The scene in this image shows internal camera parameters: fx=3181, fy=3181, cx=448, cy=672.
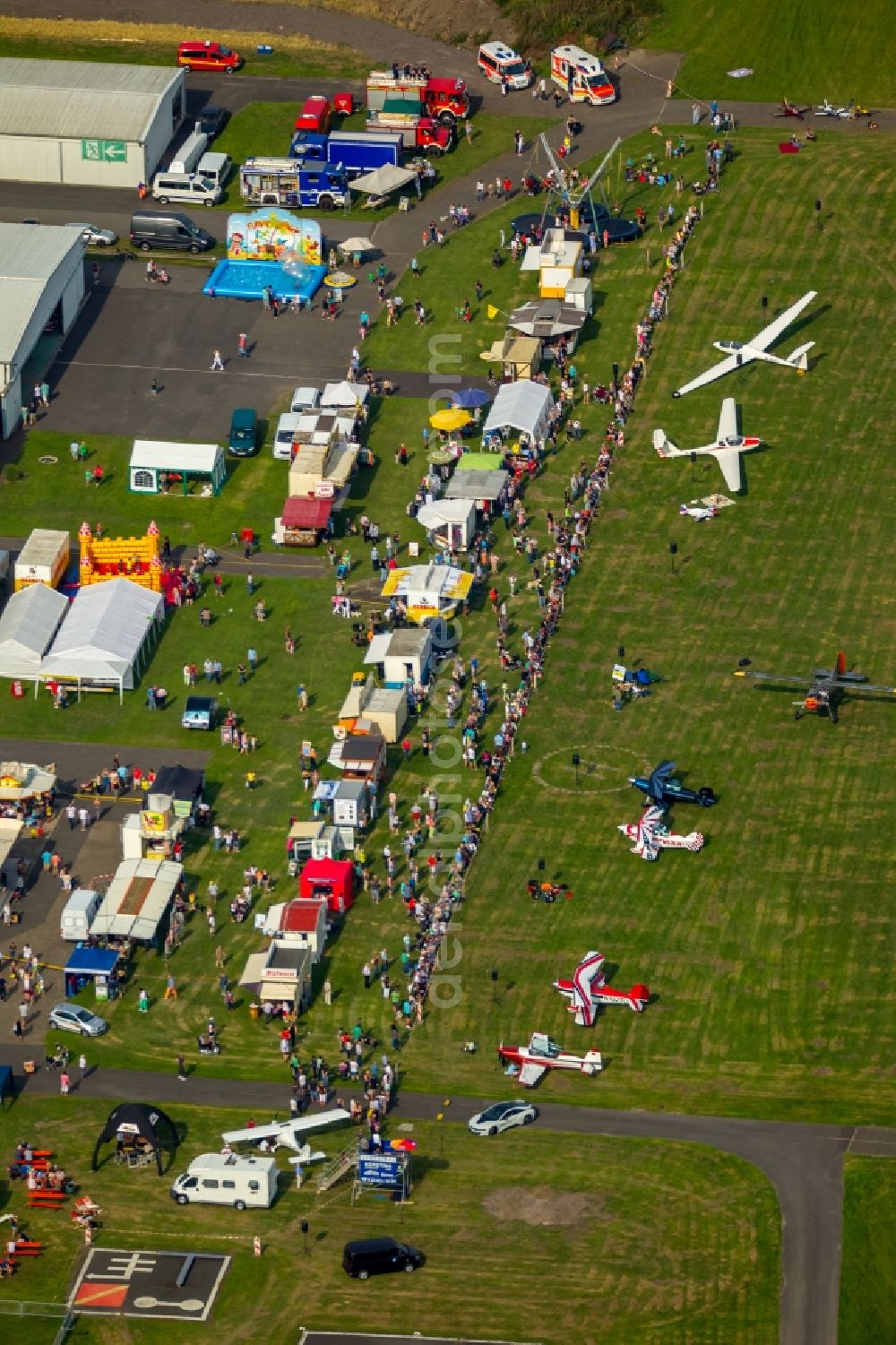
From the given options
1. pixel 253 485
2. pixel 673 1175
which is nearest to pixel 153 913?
pixel 673 1175

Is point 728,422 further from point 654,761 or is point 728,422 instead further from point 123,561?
point 123,561

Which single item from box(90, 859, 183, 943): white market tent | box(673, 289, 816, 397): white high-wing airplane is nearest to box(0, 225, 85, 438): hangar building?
box(673, 289, 816, 397): white high-wing airplane

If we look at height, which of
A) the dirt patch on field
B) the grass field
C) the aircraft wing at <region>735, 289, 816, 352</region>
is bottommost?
the dirt patch on field

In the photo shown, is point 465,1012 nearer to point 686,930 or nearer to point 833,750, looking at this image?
point 686,930

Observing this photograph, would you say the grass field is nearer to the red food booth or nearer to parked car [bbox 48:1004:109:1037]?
the red food booth

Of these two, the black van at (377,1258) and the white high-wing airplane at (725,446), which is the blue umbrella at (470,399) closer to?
the white high-wing airplane at (725,446)

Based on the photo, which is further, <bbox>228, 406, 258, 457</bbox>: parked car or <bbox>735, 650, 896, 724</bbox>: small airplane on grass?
<bbox>228, 406, 258, 457</bbox>: parked car

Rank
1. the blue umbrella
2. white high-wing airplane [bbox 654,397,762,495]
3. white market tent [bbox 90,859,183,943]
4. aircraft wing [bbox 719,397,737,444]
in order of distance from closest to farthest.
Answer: white market tent [bbox 90,859,183,943], white high-wing airplane [bbox 654,397,762,495], aircraft wing [bbox 719,397,737,444], the blue umbrella

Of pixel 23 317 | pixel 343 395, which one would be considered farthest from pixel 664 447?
pixel 23 317
